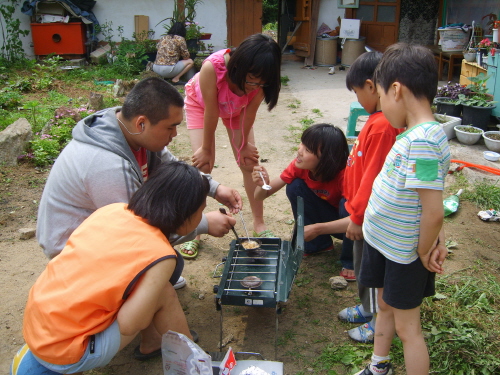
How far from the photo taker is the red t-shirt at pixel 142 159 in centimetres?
249

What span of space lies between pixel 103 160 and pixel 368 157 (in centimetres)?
127

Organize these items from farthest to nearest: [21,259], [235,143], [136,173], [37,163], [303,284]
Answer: [37,163] < [235,143] < [21,259] < [303,284] < [136,173]

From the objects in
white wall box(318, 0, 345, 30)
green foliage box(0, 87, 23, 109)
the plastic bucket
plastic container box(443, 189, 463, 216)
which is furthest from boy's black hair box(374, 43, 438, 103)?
white wall box(318, 0, 345, 30)

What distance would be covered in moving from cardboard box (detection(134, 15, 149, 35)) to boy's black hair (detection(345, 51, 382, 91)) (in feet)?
31.2

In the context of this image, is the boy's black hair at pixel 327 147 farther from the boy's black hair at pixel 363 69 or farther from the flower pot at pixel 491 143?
the flower pot at pixel 491 143

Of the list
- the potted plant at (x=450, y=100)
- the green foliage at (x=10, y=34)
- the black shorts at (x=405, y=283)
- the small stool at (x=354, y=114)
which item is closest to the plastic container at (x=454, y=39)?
the potted plant at (x=450, y=100)

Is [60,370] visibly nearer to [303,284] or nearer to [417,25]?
[303,284]

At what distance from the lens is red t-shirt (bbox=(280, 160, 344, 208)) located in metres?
2.97

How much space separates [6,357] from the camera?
2.31 meters

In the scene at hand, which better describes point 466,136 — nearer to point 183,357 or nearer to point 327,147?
point 327,147

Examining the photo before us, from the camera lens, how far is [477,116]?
547 cm

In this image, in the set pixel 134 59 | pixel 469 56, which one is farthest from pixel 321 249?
pixel 134 59

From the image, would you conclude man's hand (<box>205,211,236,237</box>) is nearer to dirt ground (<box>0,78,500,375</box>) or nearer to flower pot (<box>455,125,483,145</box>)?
dirt ground (<box>0,78,500,375</box>)

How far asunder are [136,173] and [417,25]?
414 inches
